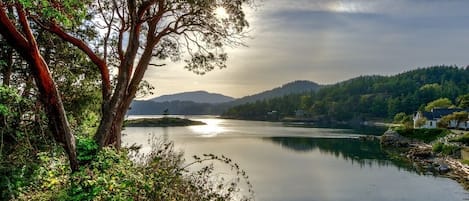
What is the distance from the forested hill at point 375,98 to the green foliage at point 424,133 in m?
52.2

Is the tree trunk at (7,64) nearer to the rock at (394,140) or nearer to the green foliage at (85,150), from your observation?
the green foliage at (85,150)

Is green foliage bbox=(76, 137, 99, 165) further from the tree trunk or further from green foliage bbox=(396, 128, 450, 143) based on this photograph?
green foliage bbox=(396, 128, 450, 143)

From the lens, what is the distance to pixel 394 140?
46.3 meters

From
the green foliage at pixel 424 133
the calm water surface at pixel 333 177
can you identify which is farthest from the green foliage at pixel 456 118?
the calm water surface at pixel 333 177

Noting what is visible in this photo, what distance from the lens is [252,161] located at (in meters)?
30.0

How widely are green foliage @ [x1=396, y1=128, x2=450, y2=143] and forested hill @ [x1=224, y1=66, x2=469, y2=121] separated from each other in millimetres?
52176

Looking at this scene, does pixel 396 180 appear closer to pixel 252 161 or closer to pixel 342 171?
pixel 342 171

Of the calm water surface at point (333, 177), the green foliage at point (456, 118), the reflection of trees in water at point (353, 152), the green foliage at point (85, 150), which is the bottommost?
the calm water surface at point (333, 177)

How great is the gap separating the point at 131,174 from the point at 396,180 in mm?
22072

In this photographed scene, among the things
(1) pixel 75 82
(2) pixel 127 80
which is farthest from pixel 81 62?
(2) pixel 127 80

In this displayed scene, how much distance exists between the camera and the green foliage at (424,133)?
Result: 42.8 m

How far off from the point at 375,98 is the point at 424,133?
255 feet

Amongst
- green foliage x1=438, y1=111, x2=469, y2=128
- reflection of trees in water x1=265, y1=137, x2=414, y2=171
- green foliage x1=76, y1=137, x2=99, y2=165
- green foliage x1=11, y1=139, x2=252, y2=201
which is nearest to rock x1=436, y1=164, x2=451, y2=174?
reflection of trees in water x1=265, y1=137, x2=414, y2=171

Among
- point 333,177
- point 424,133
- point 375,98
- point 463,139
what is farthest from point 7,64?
point 375,98
